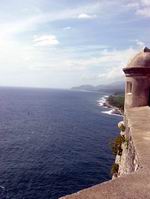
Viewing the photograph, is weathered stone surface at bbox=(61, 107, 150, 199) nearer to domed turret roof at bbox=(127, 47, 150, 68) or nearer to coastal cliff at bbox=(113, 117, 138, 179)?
coastal cliff at bbox=(113, 117, 138, 179)

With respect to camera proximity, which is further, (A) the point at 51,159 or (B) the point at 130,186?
(A) the point at 51,159

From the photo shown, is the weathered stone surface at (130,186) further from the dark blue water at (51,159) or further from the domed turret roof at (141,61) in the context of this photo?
the dark blue water at (51,159)

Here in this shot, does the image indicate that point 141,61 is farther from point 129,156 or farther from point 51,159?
point 51,159

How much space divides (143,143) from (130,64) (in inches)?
469

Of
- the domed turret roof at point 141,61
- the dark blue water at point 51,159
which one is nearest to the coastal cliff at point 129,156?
the domed turret roof at point 141,61

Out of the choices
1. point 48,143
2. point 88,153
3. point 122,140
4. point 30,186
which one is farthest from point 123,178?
point 48,143

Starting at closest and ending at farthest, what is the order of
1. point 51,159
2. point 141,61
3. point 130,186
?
point 130,186, point 141,61, point 51,159

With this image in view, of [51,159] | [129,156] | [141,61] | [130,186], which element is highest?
[141,61]

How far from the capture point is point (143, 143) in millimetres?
13852

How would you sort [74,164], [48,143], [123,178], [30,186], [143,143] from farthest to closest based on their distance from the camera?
[48,143] → [74,164] → [30,186] → [143,143] → [123,178]

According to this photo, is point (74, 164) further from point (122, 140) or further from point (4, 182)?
point (122, 140)

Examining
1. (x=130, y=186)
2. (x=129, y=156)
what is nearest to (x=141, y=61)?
(x=129, y=156)

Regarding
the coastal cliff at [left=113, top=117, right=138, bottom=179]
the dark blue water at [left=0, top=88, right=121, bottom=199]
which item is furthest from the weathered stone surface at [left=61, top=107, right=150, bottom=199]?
the dark blue water at [left=0, top=88, right=121, bottom=199]

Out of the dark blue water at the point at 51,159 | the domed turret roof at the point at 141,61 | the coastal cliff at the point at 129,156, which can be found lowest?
the dark blue water at the point at 51,159
